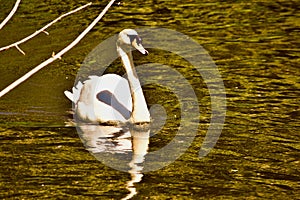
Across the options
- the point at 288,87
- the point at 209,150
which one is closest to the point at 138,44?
the point at 209,150

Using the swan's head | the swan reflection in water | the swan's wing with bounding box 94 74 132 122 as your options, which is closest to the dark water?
the swan reflection in water

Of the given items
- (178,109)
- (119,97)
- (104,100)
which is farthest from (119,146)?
(178,109)

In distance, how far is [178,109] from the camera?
9.02m

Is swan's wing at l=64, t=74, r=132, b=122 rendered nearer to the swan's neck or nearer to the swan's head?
the swan's neck

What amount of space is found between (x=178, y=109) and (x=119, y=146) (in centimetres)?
138

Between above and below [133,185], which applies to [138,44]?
above

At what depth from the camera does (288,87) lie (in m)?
9.74

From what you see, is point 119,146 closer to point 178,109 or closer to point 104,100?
point 104,100

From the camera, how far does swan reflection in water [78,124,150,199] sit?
715 cm

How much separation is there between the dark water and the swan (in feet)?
0.96

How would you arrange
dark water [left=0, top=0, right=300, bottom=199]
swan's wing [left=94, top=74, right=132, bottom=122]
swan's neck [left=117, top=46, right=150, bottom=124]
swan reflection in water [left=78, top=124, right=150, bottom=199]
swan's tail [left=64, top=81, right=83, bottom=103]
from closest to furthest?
dark water [left=0, top=0, right=300, bottom=199] → swan reflection in water [left=78, top=124, right=150, bottom=199] → swan's neck [left=117, top=46, right=150, bottom=124] → swan's wing [left=94, top=74, right=132, bottom=122] → swan's tail [left=64, top=81, right=83, bottom=103]

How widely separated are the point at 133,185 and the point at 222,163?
3.13 ft

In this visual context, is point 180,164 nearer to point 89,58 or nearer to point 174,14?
point 89,58

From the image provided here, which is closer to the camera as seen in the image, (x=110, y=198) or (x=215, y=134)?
(x=110, y=198)
